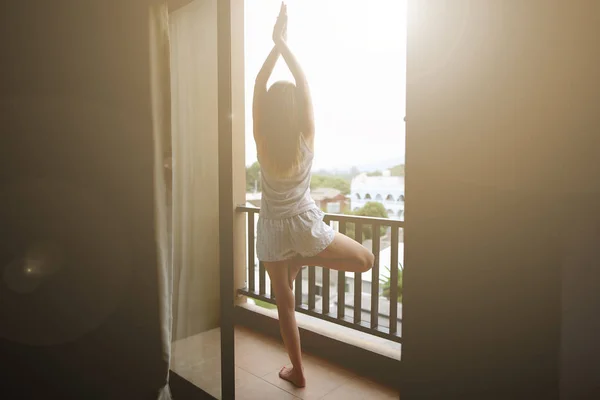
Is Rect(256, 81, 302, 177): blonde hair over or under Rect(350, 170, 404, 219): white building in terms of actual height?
over

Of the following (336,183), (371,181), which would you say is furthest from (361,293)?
(371,181)

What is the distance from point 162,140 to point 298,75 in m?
0.76

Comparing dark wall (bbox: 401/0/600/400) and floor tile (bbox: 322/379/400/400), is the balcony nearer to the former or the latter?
floor tile (bbox: 322/379/400/400)

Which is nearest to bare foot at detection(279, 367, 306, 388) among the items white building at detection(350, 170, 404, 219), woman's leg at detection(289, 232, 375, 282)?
woman's leg at detection(289, 232, 375, 282)

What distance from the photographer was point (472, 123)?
0.93 meters

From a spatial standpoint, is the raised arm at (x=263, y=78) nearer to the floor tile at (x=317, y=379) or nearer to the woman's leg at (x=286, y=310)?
the woman's leg at (x=286, y=310)

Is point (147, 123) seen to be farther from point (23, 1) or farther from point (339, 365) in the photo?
point (339, 365)

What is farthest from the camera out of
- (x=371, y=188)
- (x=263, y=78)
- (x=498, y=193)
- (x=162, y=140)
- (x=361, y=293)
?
(x=371, y=188)

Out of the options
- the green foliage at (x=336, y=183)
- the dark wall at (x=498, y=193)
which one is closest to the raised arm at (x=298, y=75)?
the dark wall at (x=498, y=193)

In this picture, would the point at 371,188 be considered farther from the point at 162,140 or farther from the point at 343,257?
the point at 162,140

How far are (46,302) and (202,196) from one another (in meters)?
0.97

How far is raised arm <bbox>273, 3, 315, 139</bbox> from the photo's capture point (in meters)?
1.86

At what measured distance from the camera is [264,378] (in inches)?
89.4

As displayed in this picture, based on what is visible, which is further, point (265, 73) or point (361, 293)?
point (361, 293)
